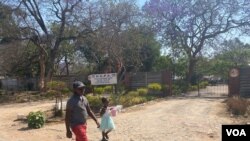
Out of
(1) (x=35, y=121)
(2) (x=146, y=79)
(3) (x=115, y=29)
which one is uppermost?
(3) (x=115, y=29)

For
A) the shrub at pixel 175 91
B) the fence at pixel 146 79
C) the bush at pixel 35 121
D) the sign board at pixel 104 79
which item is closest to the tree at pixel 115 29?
the fence at pixel 146 79

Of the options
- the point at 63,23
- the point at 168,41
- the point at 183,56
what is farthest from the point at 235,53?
the point at 63,23

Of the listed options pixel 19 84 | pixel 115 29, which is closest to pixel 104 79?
pixel 115 29

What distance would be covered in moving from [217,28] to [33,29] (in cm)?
1413

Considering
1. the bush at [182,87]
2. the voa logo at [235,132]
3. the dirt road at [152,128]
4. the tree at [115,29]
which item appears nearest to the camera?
the voa logo at [235,132]

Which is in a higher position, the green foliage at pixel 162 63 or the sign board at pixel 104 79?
the green foliage at pixel 162 63

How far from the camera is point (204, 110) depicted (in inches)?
673

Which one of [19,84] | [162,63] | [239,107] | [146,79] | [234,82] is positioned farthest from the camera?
[162,63]

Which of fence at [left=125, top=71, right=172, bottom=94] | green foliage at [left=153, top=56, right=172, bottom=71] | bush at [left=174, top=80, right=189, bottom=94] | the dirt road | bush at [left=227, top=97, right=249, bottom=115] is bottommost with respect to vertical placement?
the dirt road

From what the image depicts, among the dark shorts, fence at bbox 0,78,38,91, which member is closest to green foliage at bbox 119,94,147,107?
the dark shorts

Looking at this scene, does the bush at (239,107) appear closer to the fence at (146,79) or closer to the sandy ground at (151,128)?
the sandy ground at (151,128)

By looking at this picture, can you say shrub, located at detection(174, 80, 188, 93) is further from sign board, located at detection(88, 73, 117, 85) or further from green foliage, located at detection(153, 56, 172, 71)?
sign board, located at detection(88, 73, 117, 85)

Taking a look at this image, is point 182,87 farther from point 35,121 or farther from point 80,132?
point 80,132

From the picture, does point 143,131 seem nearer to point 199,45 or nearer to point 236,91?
point 236,91
